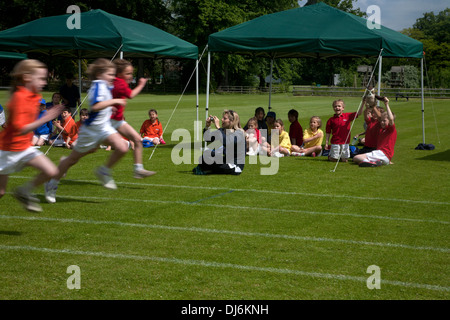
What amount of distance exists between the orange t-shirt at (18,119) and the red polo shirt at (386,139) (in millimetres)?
8733

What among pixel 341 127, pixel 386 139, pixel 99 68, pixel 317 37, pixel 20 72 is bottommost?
pixel 386 139

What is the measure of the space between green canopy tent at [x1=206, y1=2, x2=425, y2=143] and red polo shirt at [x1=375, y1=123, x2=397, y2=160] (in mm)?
1417

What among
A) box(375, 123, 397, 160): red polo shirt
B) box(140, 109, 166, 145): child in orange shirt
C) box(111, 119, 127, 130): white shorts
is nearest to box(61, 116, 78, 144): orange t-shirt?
box(140, 109, 166, 145): child in orange shirt

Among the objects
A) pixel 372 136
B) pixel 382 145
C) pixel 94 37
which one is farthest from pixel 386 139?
pixel 94 37

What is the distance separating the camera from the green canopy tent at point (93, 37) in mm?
14250

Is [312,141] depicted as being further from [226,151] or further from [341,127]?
[226,151]

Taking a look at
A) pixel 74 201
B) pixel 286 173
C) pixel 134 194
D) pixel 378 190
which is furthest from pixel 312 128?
pixel 74 201

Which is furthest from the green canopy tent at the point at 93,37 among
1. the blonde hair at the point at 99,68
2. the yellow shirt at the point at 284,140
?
the blonde hair at the point at 99,68

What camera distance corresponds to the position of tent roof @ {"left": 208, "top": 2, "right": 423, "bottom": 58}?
13.4 meters

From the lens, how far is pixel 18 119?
600 centimetres

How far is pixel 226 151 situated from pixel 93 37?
5526 mm

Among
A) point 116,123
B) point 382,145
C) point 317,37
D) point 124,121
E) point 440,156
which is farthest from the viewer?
point 440,156

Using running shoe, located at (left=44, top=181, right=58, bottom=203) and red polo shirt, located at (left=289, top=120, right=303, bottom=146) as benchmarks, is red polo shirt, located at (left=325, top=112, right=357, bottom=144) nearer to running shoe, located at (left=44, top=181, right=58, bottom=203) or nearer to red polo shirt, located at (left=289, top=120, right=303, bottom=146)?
red polo shirt, located at (left=289, top=120, right=303, bottom=146)
